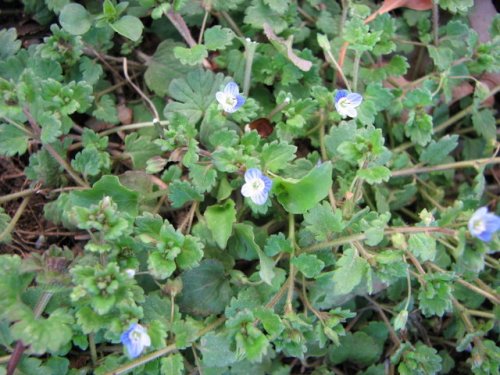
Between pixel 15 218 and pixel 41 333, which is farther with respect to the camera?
pixel 15 218

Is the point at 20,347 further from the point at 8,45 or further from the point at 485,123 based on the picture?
the point at 485,123

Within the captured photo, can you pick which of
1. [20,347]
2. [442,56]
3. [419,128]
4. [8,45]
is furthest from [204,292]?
[442,56]

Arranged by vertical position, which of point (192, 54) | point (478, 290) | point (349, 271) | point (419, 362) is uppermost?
point (192, 54)

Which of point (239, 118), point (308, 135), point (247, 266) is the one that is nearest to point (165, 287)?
point (247, 266)

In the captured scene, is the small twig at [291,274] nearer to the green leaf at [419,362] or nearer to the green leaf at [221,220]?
the green leaf at [221,220]

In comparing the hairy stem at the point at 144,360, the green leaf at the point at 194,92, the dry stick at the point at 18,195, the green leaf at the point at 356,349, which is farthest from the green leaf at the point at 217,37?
the green leaf at the point at 356,349

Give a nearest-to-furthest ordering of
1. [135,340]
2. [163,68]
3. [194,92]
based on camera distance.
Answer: [135,340] → [194,92] → [163,68]

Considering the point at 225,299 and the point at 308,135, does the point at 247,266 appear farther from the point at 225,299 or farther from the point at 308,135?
the point at 308,135

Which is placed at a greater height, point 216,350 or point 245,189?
point 245,189
